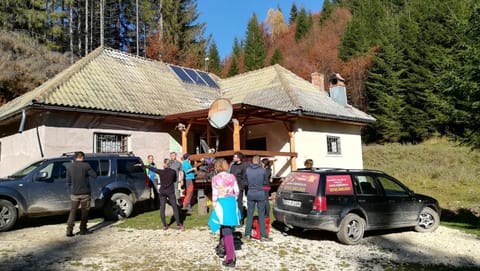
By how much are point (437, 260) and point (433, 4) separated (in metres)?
35.1

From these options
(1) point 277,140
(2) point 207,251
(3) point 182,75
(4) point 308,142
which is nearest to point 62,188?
(2) point 207,251

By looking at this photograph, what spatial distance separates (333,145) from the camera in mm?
16359

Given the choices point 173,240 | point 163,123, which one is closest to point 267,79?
point 163,123

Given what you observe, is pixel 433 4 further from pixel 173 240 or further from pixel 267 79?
pixel 173 240

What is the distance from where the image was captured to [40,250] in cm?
656

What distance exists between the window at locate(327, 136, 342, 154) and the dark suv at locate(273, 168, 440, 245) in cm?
767

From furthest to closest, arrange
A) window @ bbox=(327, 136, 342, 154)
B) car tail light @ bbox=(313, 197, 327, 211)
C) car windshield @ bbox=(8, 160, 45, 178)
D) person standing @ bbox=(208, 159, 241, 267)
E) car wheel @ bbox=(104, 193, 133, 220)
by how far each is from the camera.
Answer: window @ bbox=(327, 136, 342, 154)
car wheel @ bbox=(104, 193, 133, 220)
car windshield @ bbox=(8, 160, 45, 178)
car tail light @ bbox=(313, 197, 327, 211)
person standing @ bbox=(208, 159, 241, 267)

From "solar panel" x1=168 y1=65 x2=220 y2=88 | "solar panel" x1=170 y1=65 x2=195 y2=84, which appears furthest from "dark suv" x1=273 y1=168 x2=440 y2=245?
"solar panel" x1=168 y1=65 x2=220 y2=88

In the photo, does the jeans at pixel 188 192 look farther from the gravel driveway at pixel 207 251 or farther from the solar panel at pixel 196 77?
the solar panel at pixel 196 77

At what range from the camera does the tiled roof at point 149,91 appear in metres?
12.5

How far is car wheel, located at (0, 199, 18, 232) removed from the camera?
26.9ft

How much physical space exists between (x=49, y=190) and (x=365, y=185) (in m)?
7.51

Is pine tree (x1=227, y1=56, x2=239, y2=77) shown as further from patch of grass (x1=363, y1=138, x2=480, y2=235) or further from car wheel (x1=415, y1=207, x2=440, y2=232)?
car wheel (x1=415, y1=207, x2=440, y2=232)

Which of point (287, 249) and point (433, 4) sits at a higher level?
point (433, 4)
